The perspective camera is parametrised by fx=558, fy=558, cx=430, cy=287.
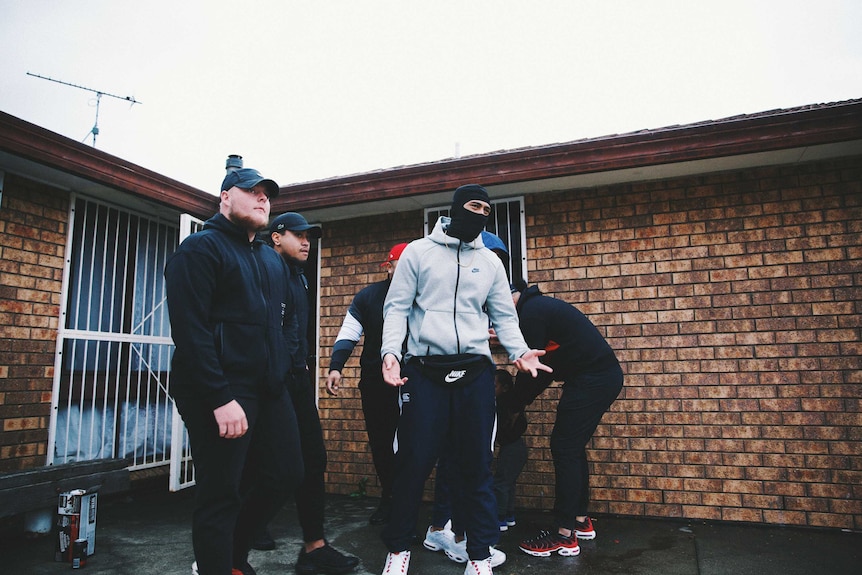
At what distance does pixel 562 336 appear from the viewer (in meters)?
3.56

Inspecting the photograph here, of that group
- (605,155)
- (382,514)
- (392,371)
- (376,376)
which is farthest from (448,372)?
(605,155)

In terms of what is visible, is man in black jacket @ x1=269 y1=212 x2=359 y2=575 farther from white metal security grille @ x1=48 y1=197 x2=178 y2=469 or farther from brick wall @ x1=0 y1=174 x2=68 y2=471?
white metal security grille @ x1=48 y1=197 x2=178 y2=469

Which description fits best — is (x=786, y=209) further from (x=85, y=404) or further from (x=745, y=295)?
(x=85, y=404)

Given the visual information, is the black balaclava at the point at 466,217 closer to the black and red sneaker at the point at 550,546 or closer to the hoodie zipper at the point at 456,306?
the hoodie zipper at the point at 456,306

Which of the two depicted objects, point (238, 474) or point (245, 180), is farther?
point (245, 180)

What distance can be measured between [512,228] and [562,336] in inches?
66.0

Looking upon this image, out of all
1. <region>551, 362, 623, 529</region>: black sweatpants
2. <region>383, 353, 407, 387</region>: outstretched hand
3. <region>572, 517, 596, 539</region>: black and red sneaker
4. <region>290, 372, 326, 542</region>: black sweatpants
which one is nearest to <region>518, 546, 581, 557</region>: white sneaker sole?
<region>551, 362, 623, 529</region>: black sweatpants

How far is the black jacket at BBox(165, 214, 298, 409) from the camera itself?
2004 millimetres

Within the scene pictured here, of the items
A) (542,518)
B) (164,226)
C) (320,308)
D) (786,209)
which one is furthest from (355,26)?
A: (542,518)

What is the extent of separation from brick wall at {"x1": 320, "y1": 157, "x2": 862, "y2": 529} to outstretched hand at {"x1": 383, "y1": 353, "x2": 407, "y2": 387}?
2314 millimetres

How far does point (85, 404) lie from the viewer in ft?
16.4

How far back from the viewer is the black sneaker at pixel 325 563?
2926 mm

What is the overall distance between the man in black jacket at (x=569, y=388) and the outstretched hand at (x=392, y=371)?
1.17 meters

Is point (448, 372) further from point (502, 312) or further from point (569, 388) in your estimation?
point (569, 388)
